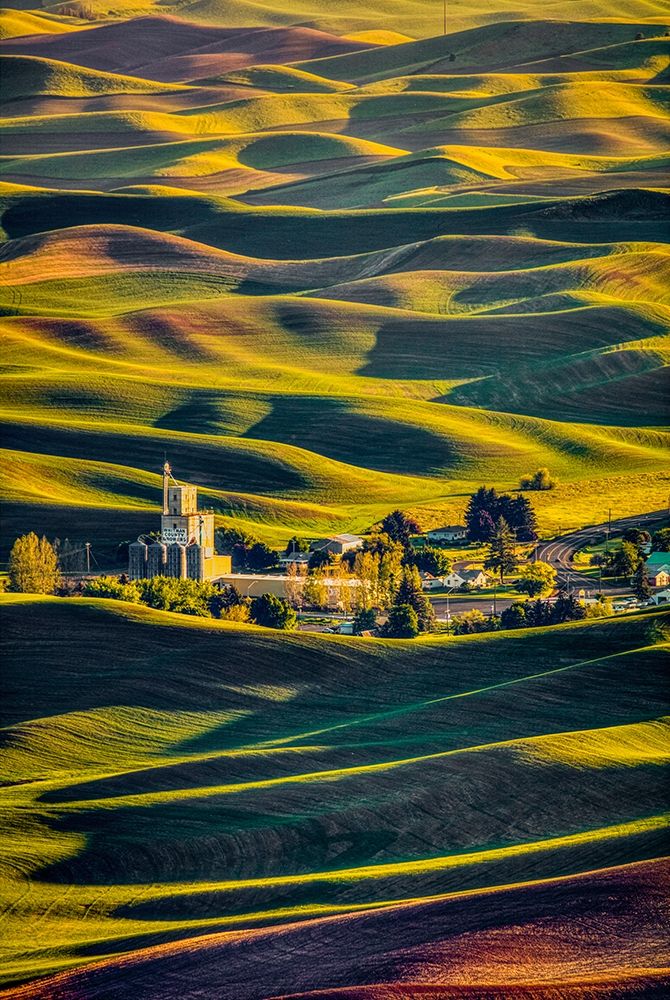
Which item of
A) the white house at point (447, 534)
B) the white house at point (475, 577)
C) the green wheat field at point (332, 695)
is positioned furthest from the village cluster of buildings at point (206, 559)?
the green wheat field at point (332, 695)

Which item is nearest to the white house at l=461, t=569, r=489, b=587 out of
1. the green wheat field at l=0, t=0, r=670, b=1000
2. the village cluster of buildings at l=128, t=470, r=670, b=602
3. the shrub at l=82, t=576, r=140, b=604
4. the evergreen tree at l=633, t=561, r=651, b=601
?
the village cluster of buildings at l=128, t=470, r=670, b=602

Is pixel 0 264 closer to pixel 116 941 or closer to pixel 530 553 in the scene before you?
pixel 530 553

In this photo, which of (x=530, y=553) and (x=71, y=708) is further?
(x=530, y=553)

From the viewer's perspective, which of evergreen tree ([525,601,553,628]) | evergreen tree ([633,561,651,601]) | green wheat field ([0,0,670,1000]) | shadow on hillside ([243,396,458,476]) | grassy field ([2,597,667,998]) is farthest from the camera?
shadow on hillside ([243,396,458,476])

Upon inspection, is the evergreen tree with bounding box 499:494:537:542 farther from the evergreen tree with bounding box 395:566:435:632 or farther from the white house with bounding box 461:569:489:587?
the evergreen tree with bounding box 395:566:435:632

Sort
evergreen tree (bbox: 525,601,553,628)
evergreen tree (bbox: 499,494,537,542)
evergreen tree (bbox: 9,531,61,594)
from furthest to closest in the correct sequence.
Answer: evergreen tree (bbox: 499,494,537,542) < evergreen tree (bbox: 9,531,61,594) < evergreen tree (bbox: 525,601,553,628)

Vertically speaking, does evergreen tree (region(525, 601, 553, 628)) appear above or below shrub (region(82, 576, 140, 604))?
below

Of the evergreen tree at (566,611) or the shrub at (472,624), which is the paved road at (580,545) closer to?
the shrub at (472,624)

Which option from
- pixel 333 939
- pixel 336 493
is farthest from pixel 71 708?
pixel 336 493
